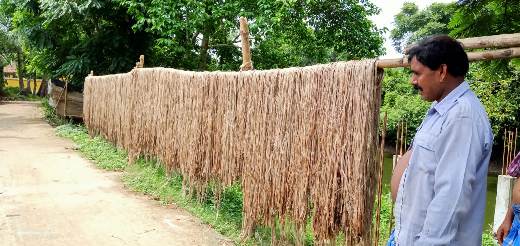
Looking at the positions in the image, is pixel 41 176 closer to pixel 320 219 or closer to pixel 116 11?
pixel 320 219

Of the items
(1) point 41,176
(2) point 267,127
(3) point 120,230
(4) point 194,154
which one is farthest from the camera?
(1) point 41,176

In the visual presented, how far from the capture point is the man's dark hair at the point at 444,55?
1.83m

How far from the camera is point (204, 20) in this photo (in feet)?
40.2

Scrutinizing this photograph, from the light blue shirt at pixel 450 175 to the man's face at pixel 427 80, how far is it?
58mm

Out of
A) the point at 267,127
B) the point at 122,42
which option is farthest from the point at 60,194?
the point at 122,42

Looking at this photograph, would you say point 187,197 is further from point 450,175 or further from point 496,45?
point 450,175

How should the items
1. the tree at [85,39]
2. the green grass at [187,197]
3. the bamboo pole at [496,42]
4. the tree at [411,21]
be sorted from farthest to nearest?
the tree at [411,21] → the tree at [85,39] → the green grass at [187,197] → the bamboo pole at [496,42]

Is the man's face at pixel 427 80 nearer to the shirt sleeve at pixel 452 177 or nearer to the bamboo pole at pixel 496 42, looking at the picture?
the shirt sleeve at pixel 452 177

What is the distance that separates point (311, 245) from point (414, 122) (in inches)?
487

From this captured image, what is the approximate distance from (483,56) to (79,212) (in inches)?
194

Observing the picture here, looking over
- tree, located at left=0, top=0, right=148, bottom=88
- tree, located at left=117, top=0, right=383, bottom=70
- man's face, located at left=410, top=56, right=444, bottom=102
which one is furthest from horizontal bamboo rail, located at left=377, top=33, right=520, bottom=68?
tree, located at left=0, top=0, right=148, bottom=88

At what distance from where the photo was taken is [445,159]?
172 centimetres

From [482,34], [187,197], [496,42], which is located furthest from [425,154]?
[187,197]

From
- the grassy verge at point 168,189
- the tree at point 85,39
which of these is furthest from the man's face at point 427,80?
the tree at point 85,39
